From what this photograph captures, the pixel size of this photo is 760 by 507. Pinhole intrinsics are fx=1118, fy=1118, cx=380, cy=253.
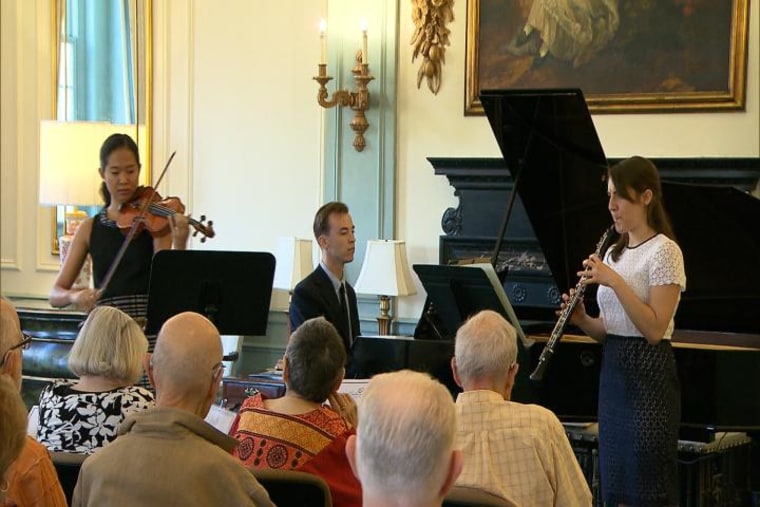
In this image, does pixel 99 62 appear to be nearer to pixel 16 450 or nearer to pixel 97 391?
pixel 97 391

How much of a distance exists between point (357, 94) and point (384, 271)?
1.07 meters

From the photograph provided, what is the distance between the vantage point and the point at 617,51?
18.7ft

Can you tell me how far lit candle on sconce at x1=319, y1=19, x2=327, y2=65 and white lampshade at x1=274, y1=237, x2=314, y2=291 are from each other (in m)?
1.03

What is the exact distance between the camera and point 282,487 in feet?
7.63

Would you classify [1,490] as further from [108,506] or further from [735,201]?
[735,201]

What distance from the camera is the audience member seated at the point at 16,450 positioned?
178cm

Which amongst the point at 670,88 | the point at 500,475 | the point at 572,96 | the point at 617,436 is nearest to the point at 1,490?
the point at 500,475

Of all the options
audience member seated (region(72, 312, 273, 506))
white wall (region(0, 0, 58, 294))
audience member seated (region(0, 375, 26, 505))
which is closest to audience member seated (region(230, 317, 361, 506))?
audience member seated (region(72, 312, 273, 506))

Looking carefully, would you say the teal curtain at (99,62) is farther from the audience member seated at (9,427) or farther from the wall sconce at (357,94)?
the audience member seated at (9,427)

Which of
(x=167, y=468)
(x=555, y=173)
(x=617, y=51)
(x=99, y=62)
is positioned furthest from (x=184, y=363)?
(x=99, y=62)

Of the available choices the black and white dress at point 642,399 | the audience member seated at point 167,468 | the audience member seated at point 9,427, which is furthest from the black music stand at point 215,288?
the audience member seated at point 9,427

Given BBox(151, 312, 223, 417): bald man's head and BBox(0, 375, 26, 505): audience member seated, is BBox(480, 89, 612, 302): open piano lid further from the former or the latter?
BBox(0, 375, 26, 505): audience member seated

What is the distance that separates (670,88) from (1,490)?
4443 millimetres

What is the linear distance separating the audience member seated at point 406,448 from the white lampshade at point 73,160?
4.87m
